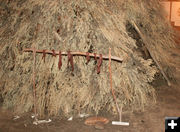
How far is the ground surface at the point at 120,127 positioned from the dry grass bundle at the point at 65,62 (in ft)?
0.87

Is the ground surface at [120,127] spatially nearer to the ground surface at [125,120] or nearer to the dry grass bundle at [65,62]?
the ground surface at [125,120]

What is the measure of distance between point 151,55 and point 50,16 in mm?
2842

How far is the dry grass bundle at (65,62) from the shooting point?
5.00m

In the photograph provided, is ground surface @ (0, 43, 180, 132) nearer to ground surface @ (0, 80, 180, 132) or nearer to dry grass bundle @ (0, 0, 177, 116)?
ground surface @ (0, 80, 180, 132)

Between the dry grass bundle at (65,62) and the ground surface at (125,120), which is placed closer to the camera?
the ground surface at (125,120)

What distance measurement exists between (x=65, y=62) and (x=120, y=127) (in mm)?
1830

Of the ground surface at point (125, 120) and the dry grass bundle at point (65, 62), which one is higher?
the dry grass bundle at point (65, 62)

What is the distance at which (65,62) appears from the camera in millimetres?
5047

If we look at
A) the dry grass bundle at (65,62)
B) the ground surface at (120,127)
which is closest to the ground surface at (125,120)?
the ground surface at (120,127)

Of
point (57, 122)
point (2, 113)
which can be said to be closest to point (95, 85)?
point (57, 122)

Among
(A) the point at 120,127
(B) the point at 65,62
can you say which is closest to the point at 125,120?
(A) the point at 120,127

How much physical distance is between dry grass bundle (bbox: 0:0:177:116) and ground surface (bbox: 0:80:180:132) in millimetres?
265

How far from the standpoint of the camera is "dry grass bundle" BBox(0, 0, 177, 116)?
197 inches

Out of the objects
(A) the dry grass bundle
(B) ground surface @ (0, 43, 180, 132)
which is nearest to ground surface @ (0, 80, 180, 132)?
(B) ground surface @ (0, 43, 180, 132)
